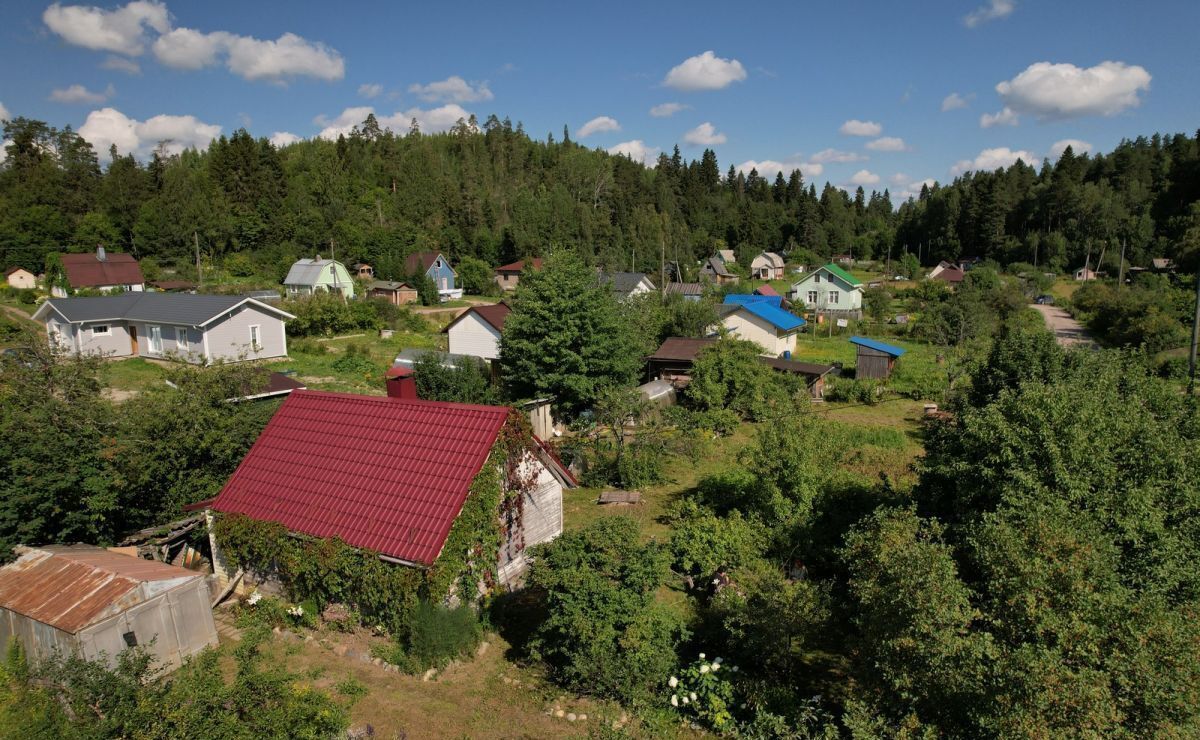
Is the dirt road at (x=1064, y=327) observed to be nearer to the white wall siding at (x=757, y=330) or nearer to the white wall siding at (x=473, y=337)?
the white wall siding at (x=757, y=330)

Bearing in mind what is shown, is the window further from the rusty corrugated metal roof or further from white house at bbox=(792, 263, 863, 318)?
white house at bbox=(792, 263, 863, 318)

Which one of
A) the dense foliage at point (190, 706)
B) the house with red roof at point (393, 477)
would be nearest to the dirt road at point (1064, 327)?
the house with red roof at point (393, 477)

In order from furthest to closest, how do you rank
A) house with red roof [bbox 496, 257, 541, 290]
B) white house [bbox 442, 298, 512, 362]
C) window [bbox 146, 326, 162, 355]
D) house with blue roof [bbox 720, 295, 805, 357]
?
1. house with red roof [bbox 496, 257, 541, 290]
2. house with blue roof [bbox 720, 295, 805, 357]
3. window [bbox 146, 326, 162, 355]
4. white house [bbox 442, 298, 512, 362]

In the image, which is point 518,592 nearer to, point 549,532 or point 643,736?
point 549,532

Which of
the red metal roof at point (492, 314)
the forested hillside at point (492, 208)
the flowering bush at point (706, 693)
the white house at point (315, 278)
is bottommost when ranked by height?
the flowering bush at point (706, 693)

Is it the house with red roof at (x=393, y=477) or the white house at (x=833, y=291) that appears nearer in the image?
the house with red roof at (x=393, y=477)

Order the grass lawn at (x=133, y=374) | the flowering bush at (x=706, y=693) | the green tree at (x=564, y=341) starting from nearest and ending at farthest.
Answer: the flowering bush at (x=706, y=693) → the green tree at (x=564, y=341) → the grass lawn at (x=133, y=374)

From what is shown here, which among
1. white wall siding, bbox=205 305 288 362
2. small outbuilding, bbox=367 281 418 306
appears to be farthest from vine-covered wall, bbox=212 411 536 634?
small outbuilding, bbox=367 281 418 306
